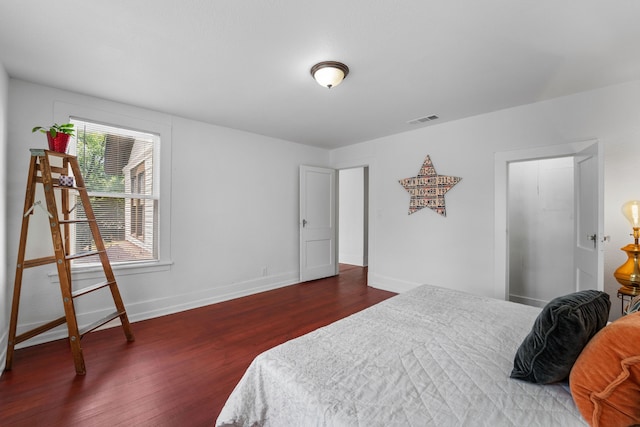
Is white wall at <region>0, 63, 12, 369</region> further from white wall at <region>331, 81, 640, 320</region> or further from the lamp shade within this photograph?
the lamp shade

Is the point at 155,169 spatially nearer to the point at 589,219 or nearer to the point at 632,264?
the point at 589,219

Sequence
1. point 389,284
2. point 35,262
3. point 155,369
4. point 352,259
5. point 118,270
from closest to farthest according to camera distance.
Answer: point 155,369 < point 35,262 < point 118,270 < point 389,284 < point 352,259

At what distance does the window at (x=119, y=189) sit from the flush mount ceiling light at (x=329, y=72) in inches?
89.3

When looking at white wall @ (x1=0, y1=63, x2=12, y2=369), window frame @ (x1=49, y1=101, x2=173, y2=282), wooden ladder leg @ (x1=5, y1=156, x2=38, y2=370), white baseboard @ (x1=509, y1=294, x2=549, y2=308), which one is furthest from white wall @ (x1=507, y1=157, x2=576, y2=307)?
white wall @ (x1=0, y1=63, x2=12, y2=369)

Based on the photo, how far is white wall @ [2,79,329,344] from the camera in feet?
8.45

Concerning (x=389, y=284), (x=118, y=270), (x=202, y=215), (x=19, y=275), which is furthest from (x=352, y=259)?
(x=19, y=275)

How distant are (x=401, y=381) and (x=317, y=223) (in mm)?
3970

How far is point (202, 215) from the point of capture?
12.2 ft

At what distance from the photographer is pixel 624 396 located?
845 mm

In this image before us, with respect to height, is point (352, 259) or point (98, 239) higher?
point (98, 239)

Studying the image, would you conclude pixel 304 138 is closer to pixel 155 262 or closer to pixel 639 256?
pixel 155 262

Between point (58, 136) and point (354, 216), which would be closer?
point (58, 136)

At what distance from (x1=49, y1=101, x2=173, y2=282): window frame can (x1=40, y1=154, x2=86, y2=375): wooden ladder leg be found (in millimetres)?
798

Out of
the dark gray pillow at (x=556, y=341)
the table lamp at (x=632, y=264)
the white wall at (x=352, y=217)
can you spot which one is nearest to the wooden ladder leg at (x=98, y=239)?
the dark gray pillow at (x=556, y=341)
